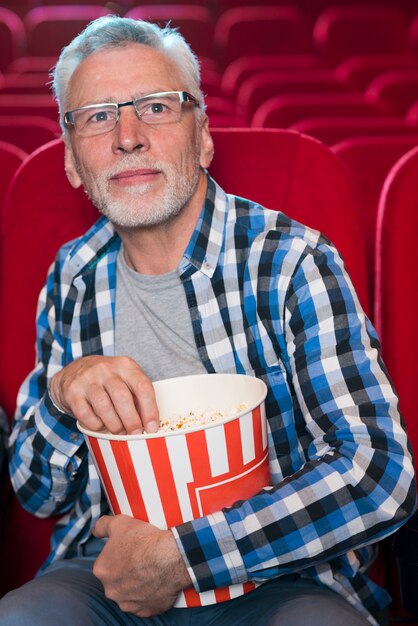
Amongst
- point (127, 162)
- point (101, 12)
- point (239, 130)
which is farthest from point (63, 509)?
point (101, 12)

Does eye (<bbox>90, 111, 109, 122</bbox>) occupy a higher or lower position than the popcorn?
higher

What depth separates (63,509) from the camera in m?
0.98

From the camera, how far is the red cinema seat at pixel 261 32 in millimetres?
2963

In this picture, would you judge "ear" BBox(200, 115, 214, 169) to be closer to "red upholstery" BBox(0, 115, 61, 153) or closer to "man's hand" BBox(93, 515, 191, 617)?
"man's hand" BBox(93, 515, 191, 617)

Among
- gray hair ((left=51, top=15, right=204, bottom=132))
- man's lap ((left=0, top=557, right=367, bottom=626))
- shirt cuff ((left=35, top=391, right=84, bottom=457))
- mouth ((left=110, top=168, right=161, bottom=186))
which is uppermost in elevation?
gray hair ((left=51, top=15, right=204, bottom=132))

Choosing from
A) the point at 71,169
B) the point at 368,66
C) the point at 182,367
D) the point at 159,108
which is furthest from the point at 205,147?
the point at 368,66

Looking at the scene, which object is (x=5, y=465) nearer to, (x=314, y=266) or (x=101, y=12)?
(x=314, y=266)

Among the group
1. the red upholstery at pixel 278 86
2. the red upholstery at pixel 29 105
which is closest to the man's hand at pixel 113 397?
the red upholstery at pixel 29 105

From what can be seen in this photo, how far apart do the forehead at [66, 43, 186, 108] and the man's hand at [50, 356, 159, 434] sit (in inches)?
14.8

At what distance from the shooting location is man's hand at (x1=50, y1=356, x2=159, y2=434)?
0.71 metres

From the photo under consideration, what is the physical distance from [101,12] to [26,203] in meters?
1.88

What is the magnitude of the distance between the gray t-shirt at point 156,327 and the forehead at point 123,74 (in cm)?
24

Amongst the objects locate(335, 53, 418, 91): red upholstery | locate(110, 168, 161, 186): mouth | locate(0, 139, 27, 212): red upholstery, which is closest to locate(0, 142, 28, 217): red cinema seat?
locate(0, 139, 27, 212): red upholstery

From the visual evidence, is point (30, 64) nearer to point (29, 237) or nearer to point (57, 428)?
point (29, 237)
